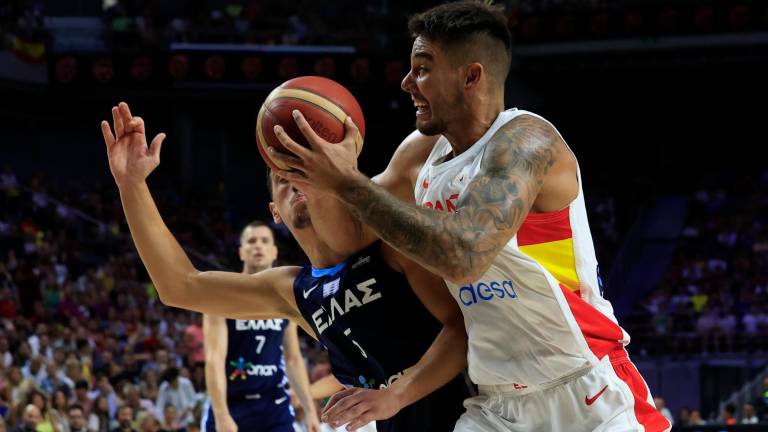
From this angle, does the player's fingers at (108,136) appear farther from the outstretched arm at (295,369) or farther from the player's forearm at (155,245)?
the outstretched arm at (295,369)

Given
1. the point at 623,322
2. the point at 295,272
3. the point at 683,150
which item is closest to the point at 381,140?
the point at 683,150

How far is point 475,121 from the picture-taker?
3420 millimetres

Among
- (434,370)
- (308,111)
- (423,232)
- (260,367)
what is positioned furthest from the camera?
(260,367)

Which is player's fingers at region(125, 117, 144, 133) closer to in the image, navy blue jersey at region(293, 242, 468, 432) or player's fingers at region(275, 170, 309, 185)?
navy blue jersey at region(293, 242, 468, 432)

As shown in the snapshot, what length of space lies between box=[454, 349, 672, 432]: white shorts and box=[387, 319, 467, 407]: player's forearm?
0.51ft

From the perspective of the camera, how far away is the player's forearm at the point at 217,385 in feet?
23.8

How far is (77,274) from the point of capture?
17.2m

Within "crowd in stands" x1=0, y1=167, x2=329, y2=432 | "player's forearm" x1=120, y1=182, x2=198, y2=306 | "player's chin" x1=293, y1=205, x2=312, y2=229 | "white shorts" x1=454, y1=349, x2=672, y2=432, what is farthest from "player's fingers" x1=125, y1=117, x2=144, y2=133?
"crowd in stands" x1=0, y1=167, x2=329, y2=432

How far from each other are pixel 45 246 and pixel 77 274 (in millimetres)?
659

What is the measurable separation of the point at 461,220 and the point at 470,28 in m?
0.75

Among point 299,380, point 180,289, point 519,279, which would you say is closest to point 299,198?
point 180,289

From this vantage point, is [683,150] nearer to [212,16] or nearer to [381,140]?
[381,140]

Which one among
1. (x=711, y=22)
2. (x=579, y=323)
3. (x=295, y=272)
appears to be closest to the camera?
(x=579, y=323)

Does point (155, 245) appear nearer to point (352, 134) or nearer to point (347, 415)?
point (347, 415)
